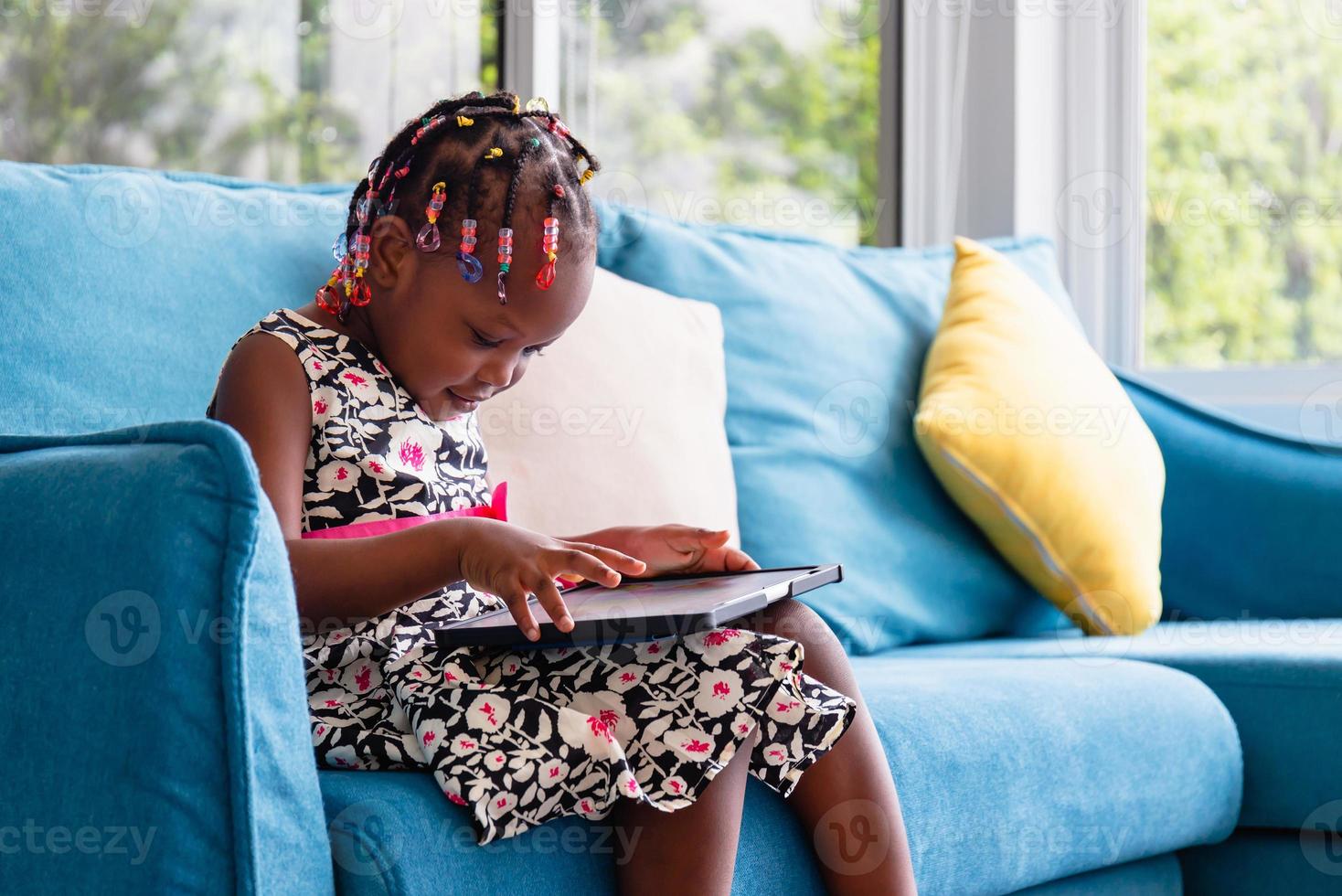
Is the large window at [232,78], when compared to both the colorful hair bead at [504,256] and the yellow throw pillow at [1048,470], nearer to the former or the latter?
the yellow throw pillow at [1048,470]

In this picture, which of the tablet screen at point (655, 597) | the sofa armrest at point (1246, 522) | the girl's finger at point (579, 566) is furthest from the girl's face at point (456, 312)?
the sofa armrest at point (1246, 522)

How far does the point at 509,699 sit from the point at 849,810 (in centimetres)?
29

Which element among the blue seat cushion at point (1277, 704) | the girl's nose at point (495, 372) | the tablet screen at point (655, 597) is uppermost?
the girl's nose at point (495, 372)

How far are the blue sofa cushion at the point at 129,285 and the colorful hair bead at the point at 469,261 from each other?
30 cm

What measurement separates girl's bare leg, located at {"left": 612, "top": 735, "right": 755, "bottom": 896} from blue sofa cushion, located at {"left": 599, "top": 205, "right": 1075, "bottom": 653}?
0.74 m

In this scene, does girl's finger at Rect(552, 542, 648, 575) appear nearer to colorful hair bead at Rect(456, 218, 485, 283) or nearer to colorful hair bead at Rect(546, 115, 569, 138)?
colorful hair bead at Rect(456, 218, 485, 283)

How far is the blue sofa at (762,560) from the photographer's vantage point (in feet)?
2.58

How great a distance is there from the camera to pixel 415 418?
1243 mm

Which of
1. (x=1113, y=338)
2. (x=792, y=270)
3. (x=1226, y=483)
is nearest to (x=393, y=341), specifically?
(x=792, y=270)

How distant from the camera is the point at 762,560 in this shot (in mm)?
1741

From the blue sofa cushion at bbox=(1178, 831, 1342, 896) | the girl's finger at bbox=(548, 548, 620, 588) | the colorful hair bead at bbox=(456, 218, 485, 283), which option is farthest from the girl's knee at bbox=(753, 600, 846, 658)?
the blue sofa cushion at bbox=(1178, 831, 1342, 896)

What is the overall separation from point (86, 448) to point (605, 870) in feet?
1.45

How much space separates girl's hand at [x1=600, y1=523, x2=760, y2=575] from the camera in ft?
3.78

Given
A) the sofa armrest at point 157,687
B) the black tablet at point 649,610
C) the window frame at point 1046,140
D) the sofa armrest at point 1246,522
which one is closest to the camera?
the sofa armrest at point 157,687
